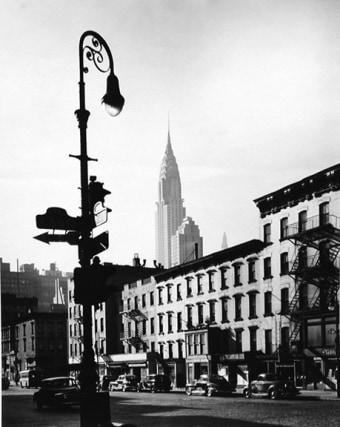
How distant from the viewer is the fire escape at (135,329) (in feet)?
207

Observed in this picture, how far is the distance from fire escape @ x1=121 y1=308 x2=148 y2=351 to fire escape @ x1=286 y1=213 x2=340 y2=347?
2318cm

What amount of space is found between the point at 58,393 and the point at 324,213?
20.8 metres

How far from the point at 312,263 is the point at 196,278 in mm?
15284

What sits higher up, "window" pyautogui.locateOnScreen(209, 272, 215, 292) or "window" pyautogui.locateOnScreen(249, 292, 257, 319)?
"window" pyautogui.locateOnScreen(209, 272, 215, 292)

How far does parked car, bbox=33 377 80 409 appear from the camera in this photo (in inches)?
1074

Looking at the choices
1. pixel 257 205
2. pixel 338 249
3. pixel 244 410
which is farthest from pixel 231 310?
pixel 244 410

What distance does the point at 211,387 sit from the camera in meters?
38.0

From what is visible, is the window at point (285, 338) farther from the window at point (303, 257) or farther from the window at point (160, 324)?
the window at point (160, 324)

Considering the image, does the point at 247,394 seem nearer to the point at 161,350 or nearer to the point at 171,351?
the point at 171,351

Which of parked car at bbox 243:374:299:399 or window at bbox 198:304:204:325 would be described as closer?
parked car at bbox 243:374:299:399

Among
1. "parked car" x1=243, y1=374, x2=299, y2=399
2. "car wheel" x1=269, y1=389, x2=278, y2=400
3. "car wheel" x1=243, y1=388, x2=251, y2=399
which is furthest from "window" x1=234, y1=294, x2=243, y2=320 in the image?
"car wheel" x1=269, y1=389, x2=278, y2=400

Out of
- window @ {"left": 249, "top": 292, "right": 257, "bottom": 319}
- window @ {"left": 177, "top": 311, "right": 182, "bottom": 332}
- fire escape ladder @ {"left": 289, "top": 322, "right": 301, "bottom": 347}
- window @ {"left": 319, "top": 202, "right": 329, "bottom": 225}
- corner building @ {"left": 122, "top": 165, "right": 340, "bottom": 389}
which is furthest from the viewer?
window @ {"left": 177, "top": 311, "right": 182, "bottom": 332}

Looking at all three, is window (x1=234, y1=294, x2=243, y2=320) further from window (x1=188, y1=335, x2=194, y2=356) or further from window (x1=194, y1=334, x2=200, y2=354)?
window (x1=188, y1=335, x2=194, y2=356)

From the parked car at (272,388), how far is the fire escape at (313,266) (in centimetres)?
760
